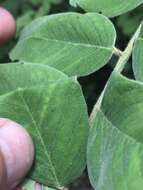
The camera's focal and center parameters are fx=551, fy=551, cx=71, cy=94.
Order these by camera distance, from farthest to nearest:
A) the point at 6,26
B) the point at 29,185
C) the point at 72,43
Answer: the point at 6,26 → the point at 72,43 → the point at 29,185

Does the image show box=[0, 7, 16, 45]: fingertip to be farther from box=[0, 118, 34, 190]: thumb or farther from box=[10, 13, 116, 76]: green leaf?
box=[0, 118, 34, 190]: thumb

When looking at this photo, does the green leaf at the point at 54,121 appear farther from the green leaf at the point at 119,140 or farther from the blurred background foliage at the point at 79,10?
the blurred background foliage at the point at 79,10

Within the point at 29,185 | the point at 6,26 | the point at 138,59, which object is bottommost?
the point at 6,26

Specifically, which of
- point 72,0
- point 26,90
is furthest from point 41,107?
point 72,0

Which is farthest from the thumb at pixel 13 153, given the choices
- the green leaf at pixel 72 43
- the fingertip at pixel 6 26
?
the fingertip at pixel 6 26

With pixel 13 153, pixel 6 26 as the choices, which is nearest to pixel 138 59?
pixel 13 153

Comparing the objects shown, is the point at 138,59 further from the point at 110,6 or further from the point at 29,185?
the point at 29,185
